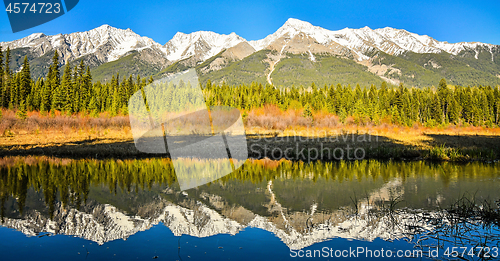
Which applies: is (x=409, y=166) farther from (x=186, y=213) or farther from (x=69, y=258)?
(x=69, y=258)

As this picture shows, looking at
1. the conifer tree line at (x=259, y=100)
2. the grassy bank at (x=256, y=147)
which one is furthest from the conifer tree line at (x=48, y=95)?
the grassy bank at (x=256, y=147)

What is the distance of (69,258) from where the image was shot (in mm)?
5039

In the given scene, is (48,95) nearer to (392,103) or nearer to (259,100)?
(259,100)

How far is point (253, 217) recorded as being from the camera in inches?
292

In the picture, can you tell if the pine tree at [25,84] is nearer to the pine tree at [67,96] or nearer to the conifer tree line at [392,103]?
the pine tree at [67,96]

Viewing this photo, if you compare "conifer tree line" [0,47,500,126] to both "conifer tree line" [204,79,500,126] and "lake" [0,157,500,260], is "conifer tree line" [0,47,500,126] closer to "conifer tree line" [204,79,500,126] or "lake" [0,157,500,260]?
"conifer tree line" [204,79,500,126]

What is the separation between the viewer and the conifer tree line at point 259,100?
52.0 m

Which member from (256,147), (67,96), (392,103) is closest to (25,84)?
(67,96)

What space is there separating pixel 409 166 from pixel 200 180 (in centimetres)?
1087

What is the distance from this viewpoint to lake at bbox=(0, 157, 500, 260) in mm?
5344

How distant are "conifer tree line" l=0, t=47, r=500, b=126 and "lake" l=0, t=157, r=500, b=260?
36.6 m

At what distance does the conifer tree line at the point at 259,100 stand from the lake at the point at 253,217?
36.6m

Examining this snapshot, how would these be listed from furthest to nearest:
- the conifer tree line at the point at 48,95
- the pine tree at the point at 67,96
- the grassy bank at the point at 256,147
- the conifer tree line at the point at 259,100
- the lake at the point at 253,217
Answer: the conifer tree line at the point at 259,100, the pine tree at the point at 67,96, the conifer tree line at the point at 48,95, the grassy bank at the point at 256,147, the lake at the point at 253,217

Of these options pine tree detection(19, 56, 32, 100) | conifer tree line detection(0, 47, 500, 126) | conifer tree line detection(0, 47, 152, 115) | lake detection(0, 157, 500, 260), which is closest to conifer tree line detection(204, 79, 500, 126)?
conifer tree line detection(0, 47, 500, 126)
